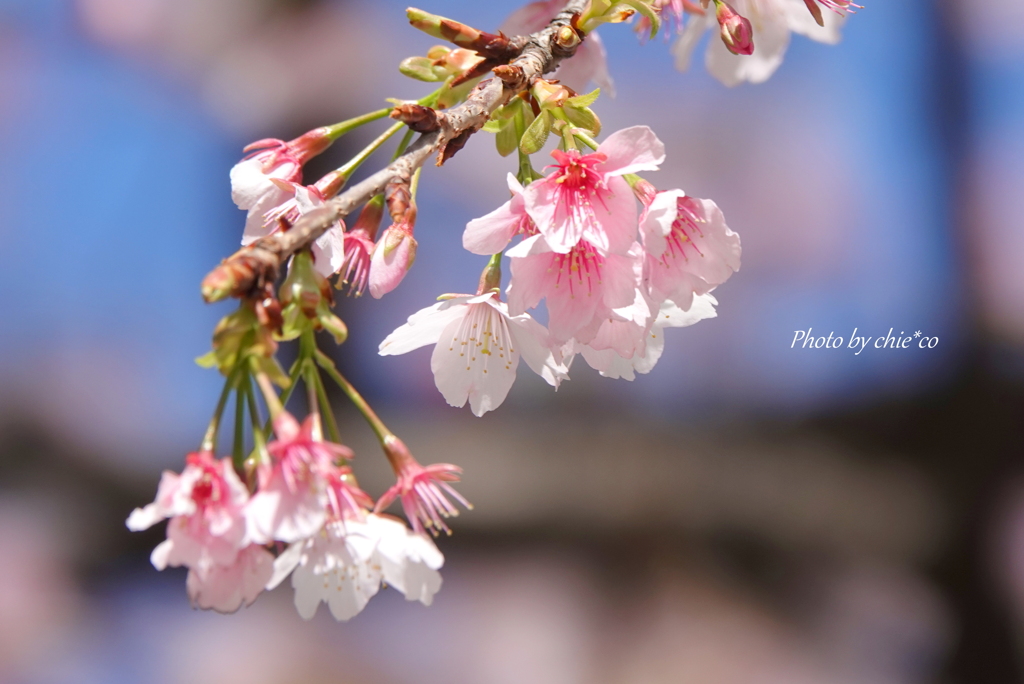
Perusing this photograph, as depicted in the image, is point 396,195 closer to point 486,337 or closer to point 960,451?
point 486,337

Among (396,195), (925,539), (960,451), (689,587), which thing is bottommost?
(689,587)

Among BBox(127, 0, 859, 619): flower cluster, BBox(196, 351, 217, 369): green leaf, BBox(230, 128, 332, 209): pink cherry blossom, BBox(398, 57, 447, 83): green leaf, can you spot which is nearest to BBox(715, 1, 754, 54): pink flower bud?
BBox(127, 0, 859, 619): flower cluster

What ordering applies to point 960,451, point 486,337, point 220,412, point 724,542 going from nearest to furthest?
point 220,412 → point 486,337 → point 960,451 → point 724,542

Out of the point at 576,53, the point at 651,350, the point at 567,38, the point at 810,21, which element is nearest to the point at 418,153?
the point at 567,38

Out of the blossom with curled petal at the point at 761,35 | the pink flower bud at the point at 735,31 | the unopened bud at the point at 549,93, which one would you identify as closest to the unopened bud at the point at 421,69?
the unopened bud at the point at 549,93

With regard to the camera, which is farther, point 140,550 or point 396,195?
point 140,550

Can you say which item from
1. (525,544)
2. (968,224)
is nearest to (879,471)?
(968,224)

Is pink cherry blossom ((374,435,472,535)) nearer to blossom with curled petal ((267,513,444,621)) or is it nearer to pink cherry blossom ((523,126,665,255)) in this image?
blossom with curled petal ((267,513,444,621))
